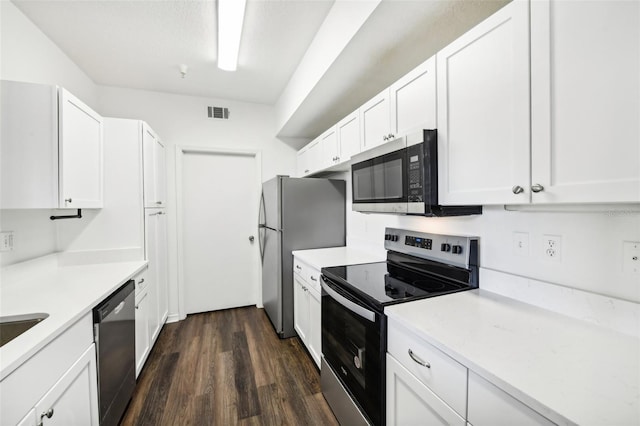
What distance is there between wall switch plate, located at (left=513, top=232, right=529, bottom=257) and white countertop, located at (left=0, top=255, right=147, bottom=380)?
1965mm

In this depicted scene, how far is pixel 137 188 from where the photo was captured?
224 cm

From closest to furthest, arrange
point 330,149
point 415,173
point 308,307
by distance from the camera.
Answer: point 415,173
point 308,307
point 330,149

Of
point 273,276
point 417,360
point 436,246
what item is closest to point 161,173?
point 273,276

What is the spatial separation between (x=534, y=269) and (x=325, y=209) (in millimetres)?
1875

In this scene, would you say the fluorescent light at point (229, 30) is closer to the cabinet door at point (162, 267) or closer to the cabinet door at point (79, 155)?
the cabinet door at point (79, 155)

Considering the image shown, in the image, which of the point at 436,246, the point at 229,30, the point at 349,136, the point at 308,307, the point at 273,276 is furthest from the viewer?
the point at 273,276

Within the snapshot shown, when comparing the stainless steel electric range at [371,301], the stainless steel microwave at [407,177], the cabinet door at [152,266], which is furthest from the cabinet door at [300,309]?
the cabinet door at [152,266]

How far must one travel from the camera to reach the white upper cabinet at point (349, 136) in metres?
2.02

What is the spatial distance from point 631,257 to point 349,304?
110 cm

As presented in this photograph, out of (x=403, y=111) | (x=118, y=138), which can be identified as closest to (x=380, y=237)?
(x=403, y=111)

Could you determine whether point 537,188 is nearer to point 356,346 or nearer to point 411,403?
point 411,403

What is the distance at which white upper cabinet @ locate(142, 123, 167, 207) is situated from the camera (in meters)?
2.34

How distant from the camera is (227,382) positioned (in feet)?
6.65

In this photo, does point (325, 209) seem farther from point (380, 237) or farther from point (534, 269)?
point (534, 269)
